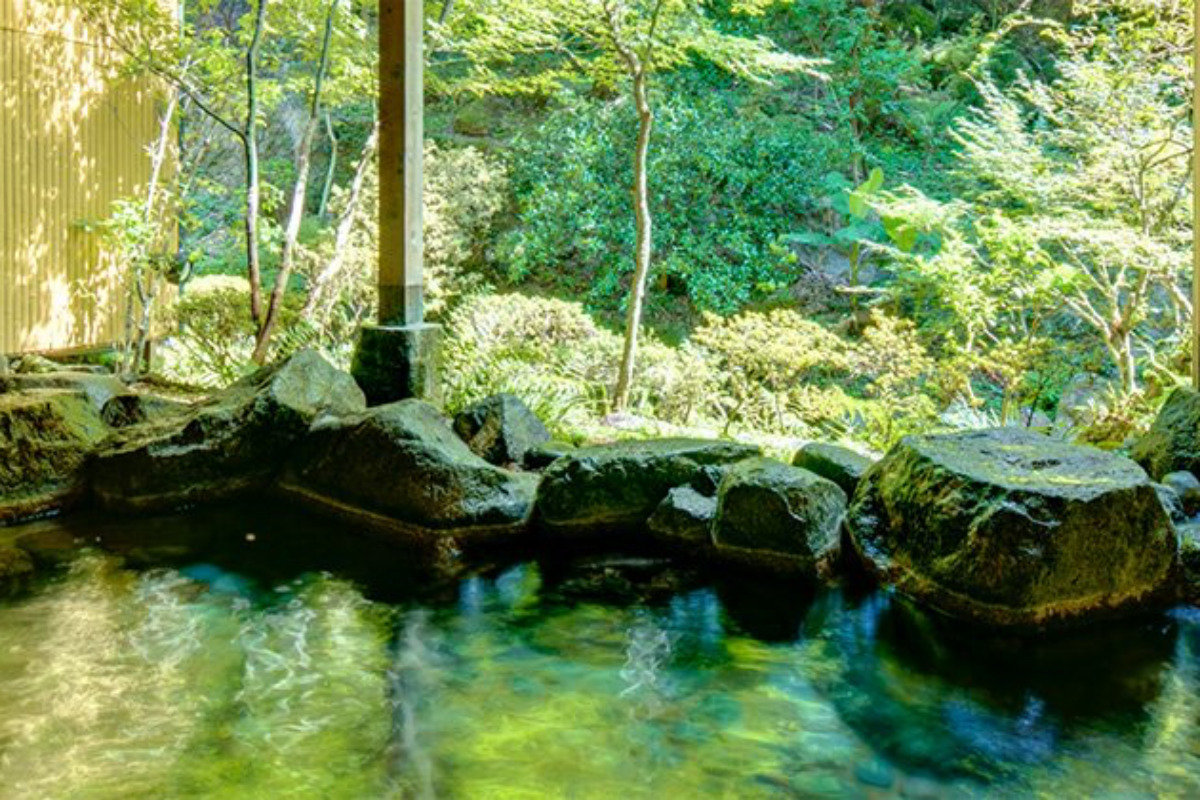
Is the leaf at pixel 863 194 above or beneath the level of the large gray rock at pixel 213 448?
above

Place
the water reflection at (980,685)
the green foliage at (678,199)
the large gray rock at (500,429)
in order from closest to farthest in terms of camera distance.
Result: the water reflection at (980,685) → the large gray rock at (500,429) → the green foliage at (678,199)

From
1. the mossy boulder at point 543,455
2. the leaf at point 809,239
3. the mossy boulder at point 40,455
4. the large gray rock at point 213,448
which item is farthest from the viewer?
the leaf at point 809,239

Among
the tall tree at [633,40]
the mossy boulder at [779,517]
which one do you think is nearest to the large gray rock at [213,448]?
the mossy boulder at [779,517]

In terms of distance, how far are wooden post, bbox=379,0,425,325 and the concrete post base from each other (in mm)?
89

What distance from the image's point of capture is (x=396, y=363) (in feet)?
19.7

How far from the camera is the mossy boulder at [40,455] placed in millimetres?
5352

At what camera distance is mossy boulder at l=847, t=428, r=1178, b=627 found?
3953 millimetres

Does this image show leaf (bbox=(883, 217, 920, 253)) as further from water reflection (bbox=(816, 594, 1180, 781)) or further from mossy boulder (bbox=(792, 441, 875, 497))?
water reflection (bbox=(816, 594, 1180, 781))

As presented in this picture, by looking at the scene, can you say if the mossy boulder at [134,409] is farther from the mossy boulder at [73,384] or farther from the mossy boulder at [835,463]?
the mossy boulder at [835,463]

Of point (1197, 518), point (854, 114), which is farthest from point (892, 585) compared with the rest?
point (854, 114)

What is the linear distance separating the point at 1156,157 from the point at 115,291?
8513mm

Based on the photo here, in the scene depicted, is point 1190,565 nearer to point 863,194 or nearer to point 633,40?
point 633,40

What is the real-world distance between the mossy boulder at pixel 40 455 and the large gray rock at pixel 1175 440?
502 centimetres

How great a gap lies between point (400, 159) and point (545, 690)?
3.31 meters
